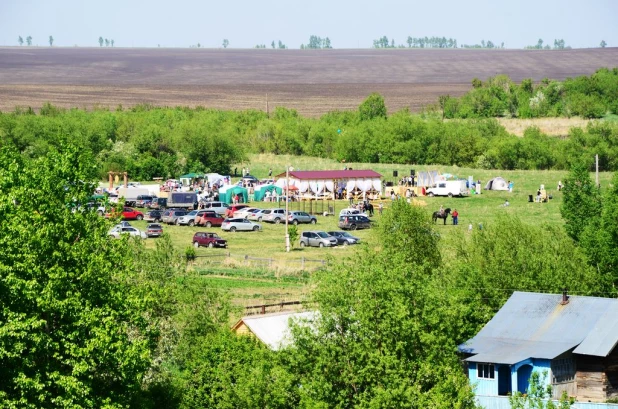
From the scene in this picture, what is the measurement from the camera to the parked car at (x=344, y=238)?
6800 centimetres

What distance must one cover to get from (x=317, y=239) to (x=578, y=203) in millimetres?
13726

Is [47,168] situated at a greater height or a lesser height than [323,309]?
greater

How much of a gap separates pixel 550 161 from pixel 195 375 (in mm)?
78719

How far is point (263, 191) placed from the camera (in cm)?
8856

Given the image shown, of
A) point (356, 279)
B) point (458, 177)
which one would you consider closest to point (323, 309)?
point (356, 279)

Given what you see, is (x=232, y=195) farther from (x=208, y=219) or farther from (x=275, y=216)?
(x=208, y=219)

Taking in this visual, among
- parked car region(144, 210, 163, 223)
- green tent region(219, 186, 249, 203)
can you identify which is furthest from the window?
green tent region(219, 186, 249, 203)

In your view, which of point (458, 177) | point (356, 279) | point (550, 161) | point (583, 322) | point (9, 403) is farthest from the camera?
point (550, 161)

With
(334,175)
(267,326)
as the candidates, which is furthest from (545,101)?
(267,326)

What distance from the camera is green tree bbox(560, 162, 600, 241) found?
5959 cm

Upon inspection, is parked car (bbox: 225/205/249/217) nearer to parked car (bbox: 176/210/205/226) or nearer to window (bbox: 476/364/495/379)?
parked car (bbox: 176/210/205/226)

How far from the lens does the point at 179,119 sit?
14475 cm

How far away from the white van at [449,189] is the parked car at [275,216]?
12.6 metres

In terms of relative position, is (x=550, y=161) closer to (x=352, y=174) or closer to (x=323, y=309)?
(x=352, y=174)
